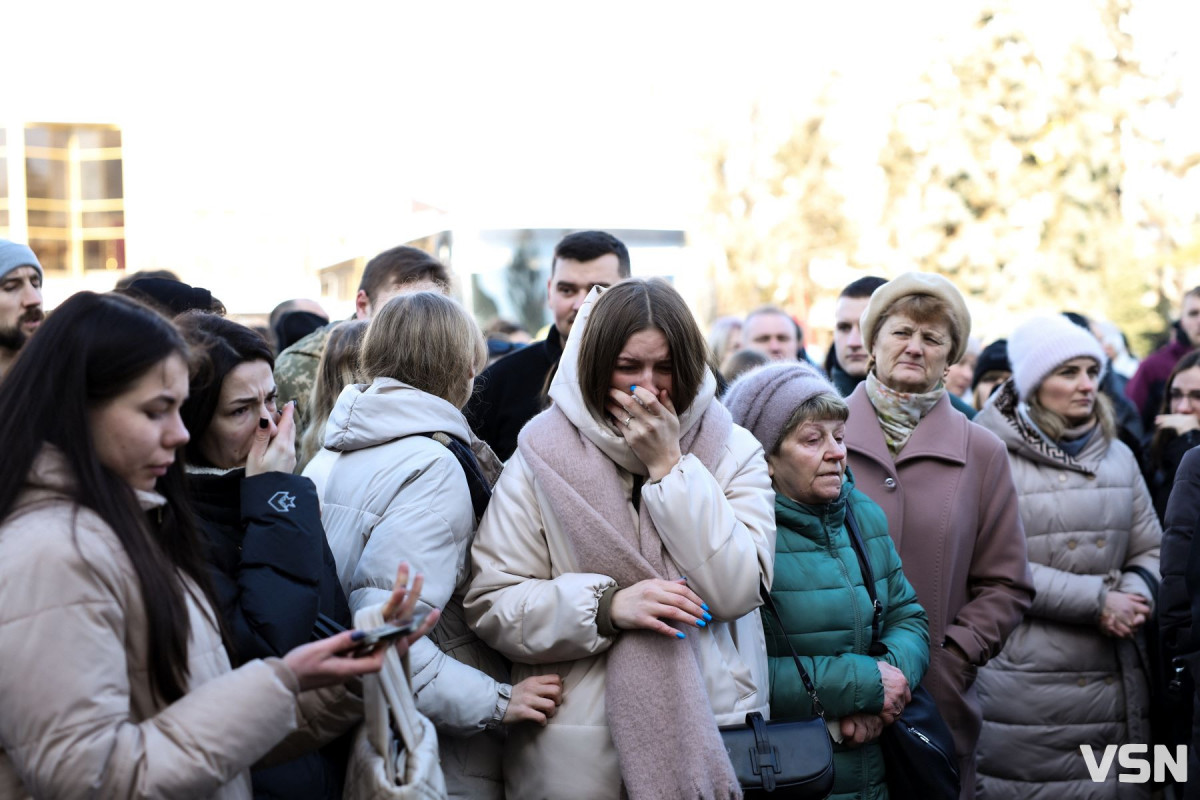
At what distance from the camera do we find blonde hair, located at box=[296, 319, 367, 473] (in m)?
4.09

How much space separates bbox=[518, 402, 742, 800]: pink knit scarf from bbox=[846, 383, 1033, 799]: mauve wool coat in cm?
131

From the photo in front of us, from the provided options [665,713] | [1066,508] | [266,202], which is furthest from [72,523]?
[266,202]

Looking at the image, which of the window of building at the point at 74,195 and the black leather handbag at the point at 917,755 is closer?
the black leather handbag at the point at 917,755

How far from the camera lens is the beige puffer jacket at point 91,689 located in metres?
2.01

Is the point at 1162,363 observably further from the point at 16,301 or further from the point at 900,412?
the point at 16,301

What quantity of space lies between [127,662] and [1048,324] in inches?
169

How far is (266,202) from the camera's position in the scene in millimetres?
22703

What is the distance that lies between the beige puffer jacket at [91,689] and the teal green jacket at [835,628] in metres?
1.65

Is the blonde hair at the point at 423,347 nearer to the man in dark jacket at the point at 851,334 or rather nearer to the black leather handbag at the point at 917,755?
the black leather handbag at the point at 917,755

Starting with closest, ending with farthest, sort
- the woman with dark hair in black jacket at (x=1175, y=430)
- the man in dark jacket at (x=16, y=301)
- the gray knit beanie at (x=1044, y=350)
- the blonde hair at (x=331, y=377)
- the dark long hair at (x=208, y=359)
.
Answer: the dark long hair at (x=208, y=359) < the blonde hair at (x=331, y=377) < the man in dark jacket at (x=16, y=301) < the gray knit beanie at (x=1044, y=350) < the woman with dark hair in black jacket at (x=1175, y=430)

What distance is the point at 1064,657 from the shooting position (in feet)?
16.5

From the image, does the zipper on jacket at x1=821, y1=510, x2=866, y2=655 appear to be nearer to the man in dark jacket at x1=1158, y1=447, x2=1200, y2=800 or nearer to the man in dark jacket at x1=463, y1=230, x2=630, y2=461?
the man in dark jacket at x1=1158, y1=447, x2=1200, y2=800

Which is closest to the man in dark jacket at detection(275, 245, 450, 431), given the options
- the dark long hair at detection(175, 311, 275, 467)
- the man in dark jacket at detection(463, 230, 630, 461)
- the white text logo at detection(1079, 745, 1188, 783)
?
the man in dark jacket at detection(463, 230, 630, 461)

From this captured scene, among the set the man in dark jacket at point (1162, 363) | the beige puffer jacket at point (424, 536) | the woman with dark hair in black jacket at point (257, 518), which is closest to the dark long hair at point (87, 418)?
the woman with dark hair in black jacket at point (257, 518)
